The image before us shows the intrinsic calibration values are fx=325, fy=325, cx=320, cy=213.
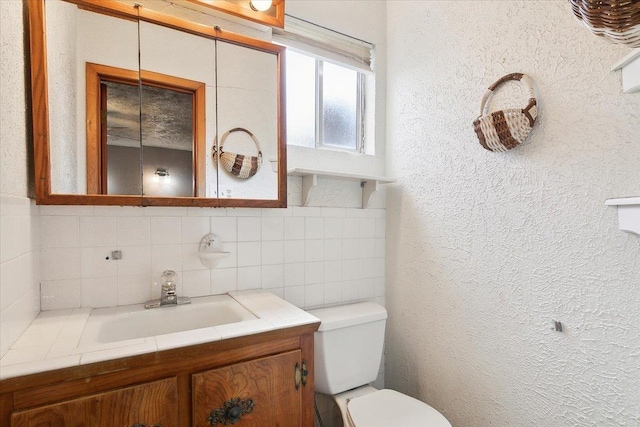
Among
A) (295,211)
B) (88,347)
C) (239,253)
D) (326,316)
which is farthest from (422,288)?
(88,347)

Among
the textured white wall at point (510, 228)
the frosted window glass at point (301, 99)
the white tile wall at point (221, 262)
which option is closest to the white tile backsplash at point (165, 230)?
the white tile wall at point (221, 262)

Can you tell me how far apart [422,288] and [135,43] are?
1611mm

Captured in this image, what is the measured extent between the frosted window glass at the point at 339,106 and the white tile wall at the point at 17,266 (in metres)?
1.27

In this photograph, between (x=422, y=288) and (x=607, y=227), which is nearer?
(x=607, y=227)

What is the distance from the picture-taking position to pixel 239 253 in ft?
4.69

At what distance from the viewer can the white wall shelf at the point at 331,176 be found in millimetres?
1486

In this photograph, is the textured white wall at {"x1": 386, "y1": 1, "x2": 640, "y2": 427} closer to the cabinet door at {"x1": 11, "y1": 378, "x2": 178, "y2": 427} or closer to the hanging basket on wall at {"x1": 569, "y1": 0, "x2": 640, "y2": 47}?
the hanging basket on wall at {"x1": 569, "y1": 0, "x2": 640, "y2": 47}

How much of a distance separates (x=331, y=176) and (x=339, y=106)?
1.70 ft

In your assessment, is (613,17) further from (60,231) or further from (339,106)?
(60,231)

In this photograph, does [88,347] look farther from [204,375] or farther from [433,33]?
[433,33]

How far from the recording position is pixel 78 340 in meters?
0.88

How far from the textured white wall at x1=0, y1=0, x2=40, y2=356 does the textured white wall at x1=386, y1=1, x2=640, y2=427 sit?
1520 millimetres

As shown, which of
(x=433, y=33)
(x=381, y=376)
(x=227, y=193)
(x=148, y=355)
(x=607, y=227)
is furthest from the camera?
(x=381, y=376)

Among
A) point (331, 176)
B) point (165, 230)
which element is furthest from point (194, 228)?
point (331, 176)
